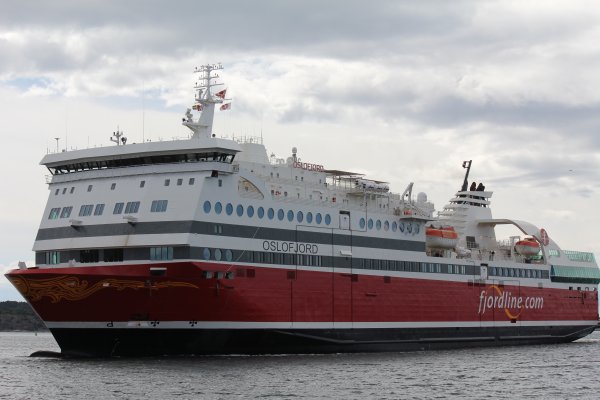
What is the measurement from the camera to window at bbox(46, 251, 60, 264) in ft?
146

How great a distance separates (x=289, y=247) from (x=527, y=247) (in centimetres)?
2345

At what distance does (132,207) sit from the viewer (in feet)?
142

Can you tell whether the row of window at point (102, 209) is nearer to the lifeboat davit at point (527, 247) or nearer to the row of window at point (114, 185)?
the row of window at point (114, 185)

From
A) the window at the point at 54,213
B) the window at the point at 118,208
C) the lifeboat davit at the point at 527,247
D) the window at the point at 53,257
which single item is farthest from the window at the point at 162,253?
the lifeboat davit at the point at 527,247

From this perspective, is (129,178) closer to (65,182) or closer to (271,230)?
(65,182)

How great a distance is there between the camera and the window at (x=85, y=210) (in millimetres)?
44375

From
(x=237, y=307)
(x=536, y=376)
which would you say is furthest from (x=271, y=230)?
(x=536, y=376)

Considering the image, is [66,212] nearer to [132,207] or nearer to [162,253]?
[132,207]

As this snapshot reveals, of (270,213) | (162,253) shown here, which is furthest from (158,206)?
(270,213)

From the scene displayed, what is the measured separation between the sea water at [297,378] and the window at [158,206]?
6534mm

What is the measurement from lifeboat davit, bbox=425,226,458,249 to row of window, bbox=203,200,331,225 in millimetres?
9793

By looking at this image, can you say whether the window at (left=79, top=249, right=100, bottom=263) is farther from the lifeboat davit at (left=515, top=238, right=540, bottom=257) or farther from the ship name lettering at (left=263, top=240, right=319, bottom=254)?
the lifeboat davit at (left=515, top=238, right=540, bottom=257)

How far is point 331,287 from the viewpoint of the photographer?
47594 mm

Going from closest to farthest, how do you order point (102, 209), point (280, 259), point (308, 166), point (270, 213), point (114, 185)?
point (102, 209) → point (114, 185) → point (280, 259) → point (270, 213) → point (308, 166)
